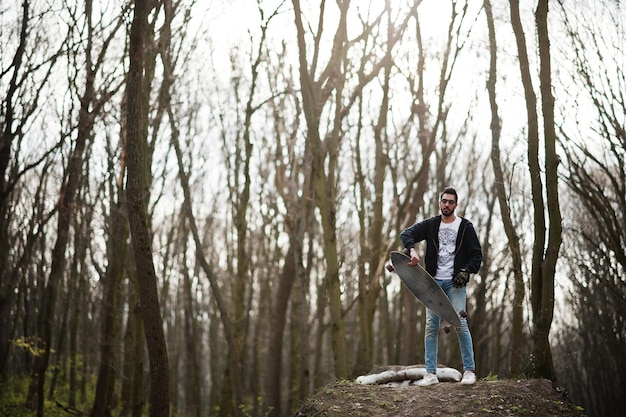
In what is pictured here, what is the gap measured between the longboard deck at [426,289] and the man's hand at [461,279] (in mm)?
192

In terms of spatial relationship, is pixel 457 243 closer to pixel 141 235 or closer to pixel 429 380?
pixel 429 380

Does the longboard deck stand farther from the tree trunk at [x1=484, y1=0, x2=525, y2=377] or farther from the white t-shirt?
the tree trunk at [x1=484, y1=0, x2=525, y2=377]

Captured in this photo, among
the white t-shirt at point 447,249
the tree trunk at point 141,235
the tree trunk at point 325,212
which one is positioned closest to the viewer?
the white t-shirt at point 447,249

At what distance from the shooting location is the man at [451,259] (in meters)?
7.97

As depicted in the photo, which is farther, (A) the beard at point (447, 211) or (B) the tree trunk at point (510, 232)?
(B) the tree trunk at point (510, 232)

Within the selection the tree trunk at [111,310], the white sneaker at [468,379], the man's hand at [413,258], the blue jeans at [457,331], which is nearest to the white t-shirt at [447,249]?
the blue jeans at [457,331]

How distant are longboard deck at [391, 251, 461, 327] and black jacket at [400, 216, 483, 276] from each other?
0.13 metres

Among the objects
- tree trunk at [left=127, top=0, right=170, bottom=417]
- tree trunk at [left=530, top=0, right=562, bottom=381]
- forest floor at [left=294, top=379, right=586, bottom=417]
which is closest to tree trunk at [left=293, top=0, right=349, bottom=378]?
tree trunk at [left=127, top=0, right=170, bottom=417]

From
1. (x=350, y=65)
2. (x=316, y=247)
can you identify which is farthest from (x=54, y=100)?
(x=316, y=247)

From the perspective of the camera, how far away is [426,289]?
26.7ft

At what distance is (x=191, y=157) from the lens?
23484mm

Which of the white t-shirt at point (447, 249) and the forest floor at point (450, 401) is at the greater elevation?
the white t-shirt at point (447, 249)

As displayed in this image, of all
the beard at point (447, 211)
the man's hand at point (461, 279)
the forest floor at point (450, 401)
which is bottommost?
the forest floor at point (450, 401)

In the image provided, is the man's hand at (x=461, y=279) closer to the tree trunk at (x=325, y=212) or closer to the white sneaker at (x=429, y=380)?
the white sneaker at (x=429, y=380)
